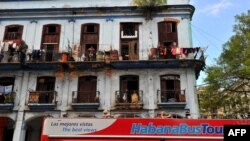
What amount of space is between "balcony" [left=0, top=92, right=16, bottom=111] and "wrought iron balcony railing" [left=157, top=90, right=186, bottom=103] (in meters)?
10.8

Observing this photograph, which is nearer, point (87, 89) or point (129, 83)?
point (87, 89)

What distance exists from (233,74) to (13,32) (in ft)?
58.9

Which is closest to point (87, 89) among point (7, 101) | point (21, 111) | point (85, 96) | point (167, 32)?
point (85, 96)

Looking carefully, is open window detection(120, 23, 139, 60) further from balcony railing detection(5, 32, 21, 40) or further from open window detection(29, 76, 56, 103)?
balcony railing detection(5, 32, 21, 40)

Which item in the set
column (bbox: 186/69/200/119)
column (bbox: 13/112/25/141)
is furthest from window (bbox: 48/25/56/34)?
column (bbox: 186/69/200/119)

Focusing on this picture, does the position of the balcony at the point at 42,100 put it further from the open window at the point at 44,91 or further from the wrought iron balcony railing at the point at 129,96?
the wrought iron balcony railing at the point at 129,96

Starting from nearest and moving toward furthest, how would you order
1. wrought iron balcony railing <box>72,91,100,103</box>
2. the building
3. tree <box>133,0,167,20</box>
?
the building → wrought iron balcony railing <box>72,91,100,103</box> → tree <box>133,0,167,20</box>

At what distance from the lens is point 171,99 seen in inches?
914

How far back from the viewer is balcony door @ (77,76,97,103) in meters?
23.9

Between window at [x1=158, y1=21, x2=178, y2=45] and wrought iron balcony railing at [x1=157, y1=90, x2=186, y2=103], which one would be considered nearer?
wrought iron balcony railing at [x1=157, y1=90, x2=186, y2=103]

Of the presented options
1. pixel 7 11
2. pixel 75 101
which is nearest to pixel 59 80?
pixel 75 101

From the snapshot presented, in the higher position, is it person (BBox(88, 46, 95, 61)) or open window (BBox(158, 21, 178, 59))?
open window (BBox(158, 21, 178, 59))

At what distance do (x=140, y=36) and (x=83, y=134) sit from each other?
14.3 m

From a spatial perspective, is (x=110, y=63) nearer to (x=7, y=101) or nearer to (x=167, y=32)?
(x=167, y=32)
